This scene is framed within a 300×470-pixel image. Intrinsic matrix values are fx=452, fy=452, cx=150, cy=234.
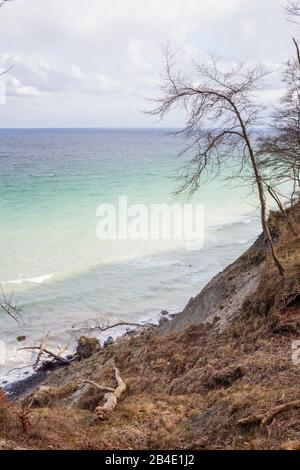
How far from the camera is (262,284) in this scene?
14117 millimetres

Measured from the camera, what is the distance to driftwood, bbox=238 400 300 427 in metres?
7.35

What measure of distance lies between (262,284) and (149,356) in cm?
421

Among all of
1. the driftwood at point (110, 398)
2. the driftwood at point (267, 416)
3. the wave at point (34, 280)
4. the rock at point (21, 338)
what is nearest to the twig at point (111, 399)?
the driftwood at point (110, 398)

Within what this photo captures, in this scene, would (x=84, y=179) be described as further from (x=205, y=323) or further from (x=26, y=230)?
(x=205, y=323)

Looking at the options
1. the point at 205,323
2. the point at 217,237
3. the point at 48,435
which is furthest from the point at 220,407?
the point at 217,237

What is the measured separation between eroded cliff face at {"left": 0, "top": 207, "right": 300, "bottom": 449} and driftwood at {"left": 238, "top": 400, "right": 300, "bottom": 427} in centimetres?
2

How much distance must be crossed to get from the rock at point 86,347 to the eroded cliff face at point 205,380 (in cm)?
162

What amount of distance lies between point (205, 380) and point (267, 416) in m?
3.52

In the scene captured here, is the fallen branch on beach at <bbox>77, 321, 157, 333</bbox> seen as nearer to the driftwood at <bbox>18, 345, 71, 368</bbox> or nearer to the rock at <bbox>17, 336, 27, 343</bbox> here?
the rock at <bbox>17, 336, 27, 343</bbox>

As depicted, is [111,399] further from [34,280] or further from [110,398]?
[34,280]

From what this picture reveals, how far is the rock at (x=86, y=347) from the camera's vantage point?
19.3 m

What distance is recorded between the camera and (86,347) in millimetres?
19453

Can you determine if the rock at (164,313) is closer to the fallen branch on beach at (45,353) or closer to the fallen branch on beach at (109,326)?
the fallen branch on beach at (109,326)

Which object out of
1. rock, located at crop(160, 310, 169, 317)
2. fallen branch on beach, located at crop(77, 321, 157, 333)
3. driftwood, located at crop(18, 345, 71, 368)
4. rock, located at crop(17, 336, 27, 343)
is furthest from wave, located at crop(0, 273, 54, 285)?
rock, located at crop(160, 310, 169, 317)
